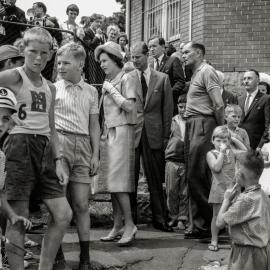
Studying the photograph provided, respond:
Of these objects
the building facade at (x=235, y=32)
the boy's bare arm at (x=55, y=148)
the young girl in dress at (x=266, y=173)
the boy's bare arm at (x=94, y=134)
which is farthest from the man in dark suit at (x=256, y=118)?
the building facade at (x=235, y=32)

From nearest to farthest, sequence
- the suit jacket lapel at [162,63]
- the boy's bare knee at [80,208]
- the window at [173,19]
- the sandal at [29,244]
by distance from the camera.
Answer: the boy's bare knee at [80,208] → the sandal at [29,244] → the suit jacket lapel at [162,63] → the window at [173,19]

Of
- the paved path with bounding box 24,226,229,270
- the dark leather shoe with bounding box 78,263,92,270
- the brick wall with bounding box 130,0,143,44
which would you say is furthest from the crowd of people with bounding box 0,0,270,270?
the brick wall with bounding box 130,0,143,44

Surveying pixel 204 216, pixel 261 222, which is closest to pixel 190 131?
pixel 204 216

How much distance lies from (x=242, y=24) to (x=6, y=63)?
8.02m

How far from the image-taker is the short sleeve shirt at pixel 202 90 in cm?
718

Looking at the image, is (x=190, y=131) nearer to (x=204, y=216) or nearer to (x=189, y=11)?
(x=204, y=216)

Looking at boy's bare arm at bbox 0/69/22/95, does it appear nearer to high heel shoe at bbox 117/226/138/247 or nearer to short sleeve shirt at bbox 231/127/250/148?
high heel shoe at bbox 117/226/138/247

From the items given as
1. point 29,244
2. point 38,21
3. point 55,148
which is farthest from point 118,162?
point 38,21

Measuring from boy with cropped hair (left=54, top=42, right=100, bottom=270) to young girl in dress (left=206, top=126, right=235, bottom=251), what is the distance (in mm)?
1556

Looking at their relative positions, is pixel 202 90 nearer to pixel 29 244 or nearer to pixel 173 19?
pixel 29 244

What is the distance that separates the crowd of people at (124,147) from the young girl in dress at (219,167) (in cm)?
1

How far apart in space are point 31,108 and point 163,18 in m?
11.3

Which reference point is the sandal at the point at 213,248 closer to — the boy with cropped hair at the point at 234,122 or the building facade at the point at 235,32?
the boy with cropped hair at the point at 234,122

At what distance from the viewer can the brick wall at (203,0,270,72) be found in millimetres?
12852
